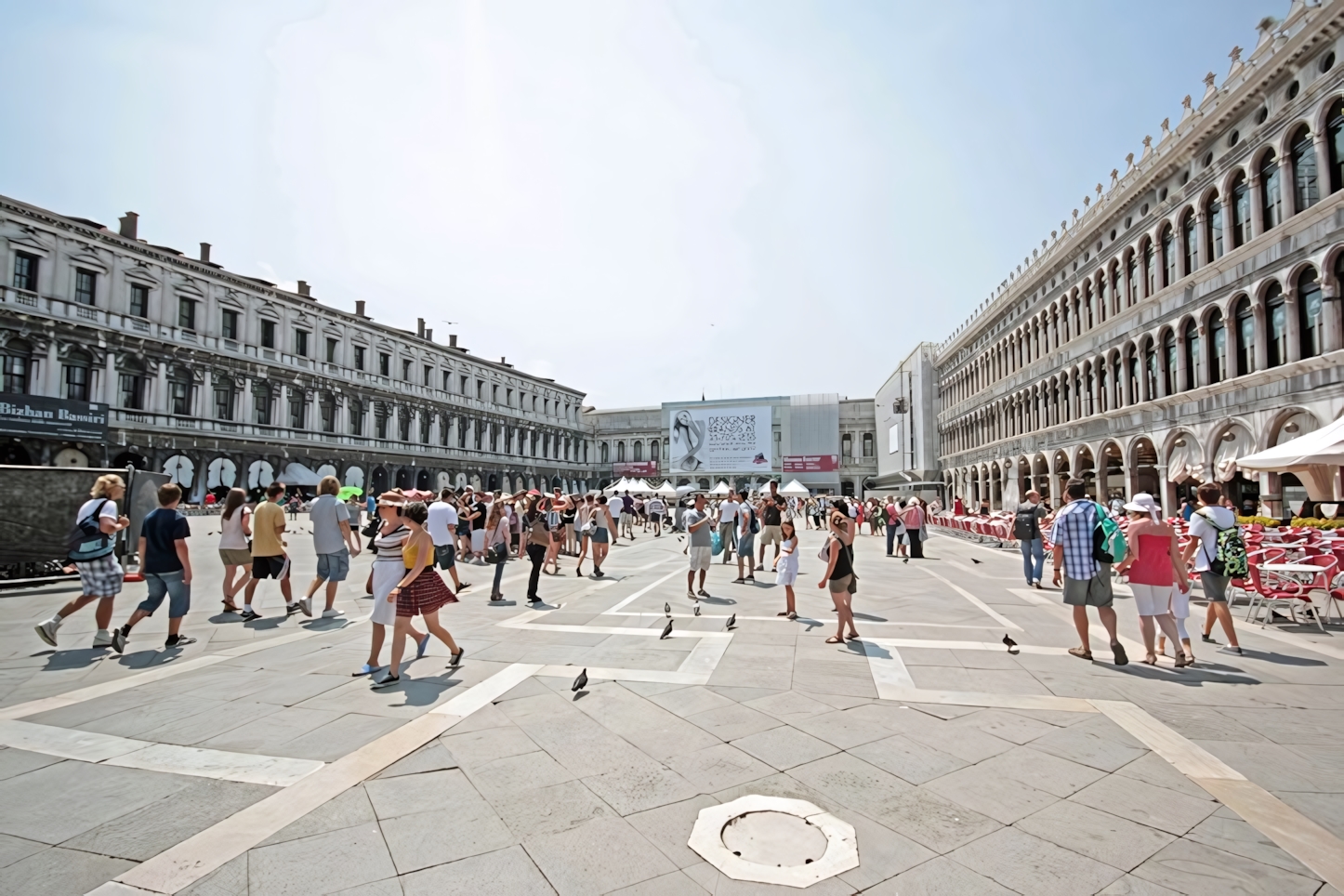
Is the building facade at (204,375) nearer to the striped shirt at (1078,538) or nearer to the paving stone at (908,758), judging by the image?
the paving stone at (908,758)

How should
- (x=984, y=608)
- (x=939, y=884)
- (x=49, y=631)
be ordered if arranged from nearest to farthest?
1. (x=939, y=884)
2. (x=49, y=631)
3. (x=984, y=608)

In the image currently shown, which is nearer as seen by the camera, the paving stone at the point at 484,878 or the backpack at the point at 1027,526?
the paving stone at the point at 484,878

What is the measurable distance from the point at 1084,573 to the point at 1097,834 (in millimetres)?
→ 3755

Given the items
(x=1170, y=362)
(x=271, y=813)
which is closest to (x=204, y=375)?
(x=271, y=813)

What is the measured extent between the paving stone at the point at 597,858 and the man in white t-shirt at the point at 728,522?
1018 centimetres

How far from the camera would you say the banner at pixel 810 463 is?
68.2 meters

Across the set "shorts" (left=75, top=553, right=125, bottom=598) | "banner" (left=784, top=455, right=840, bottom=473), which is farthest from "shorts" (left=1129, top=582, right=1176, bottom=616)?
"banner" (left=784, top=455, right=840, bottom=473)

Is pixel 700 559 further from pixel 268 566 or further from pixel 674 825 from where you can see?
pixel 674 825

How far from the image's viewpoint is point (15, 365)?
27422 mm

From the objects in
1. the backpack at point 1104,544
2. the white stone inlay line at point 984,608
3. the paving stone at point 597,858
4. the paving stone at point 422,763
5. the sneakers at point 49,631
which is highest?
the backpack at point 1104,544

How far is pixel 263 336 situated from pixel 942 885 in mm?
44054

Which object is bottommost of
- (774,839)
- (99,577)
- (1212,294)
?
(774,839)

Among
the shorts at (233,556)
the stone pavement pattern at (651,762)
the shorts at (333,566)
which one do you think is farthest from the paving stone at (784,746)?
the shorts at (233,556)

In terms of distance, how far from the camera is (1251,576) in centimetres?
833
